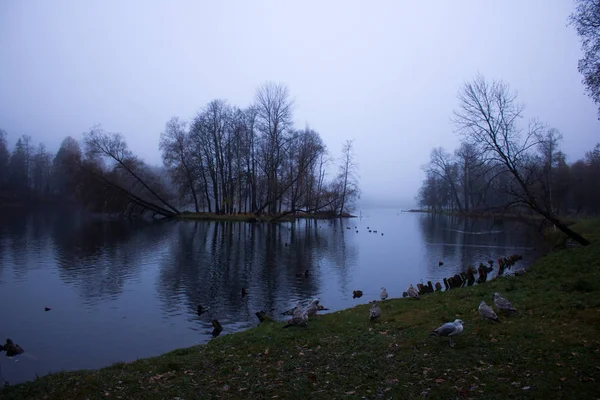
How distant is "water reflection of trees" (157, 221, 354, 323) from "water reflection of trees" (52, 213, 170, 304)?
1.89m

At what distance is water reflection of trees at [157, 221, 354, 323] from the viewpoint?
15195 millimetres

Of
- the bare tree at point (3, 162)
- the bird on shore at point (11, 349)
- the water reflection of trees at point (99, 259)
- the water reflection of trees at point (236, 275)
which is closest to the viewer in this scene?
the bird on shore at point (11, 349)

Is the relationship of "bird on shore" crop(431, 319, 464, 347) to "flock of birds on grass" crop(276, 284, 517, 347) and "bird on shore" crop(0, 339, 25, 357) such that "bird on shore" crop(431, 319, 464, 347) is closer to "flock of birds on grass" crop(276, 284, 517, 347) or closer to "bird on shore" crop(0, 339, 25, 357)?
"flock of birds on grass" crop(276, 284, 517, 347)

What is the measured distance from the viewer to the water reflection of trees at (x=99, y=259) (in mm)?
17200

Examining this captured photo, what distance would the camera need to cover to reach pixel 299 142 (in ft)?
215

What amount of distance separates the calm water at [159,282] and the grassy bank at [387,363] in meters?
2.63

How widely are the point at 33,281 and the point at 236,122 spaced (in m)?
46.7

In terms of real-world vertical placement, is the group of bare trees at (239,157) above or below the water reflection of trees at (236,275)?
above

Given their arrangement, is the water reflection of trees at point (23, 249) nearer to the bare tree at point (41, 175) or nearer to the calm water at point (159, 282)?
the calm water at point (159, 282)

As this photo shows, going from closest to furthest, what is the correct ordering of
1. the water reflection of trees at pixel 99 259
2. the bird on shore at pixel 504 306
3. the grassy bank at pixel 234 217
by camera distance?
the bird on shore at pixel 504 306, the water reflection of trees at pixel 99 259, the grassy bank at pixel 234 217

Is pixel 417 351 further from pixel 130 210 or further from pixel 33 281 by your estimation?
pixel 130 210

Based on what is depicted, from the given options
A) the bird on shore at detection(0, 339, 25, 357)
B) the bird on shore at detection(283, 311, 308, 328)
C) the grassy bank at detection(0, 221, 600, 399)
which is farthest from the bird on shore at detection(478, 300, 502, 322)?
the bird on shore at detection(0, 339, 25, 357)

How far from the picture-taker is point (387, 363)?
734cm

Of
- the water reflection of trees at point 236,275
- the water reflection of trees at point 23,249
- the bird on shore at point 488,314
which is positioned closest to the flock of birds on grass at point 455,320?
the bird on shore at point 488,314
